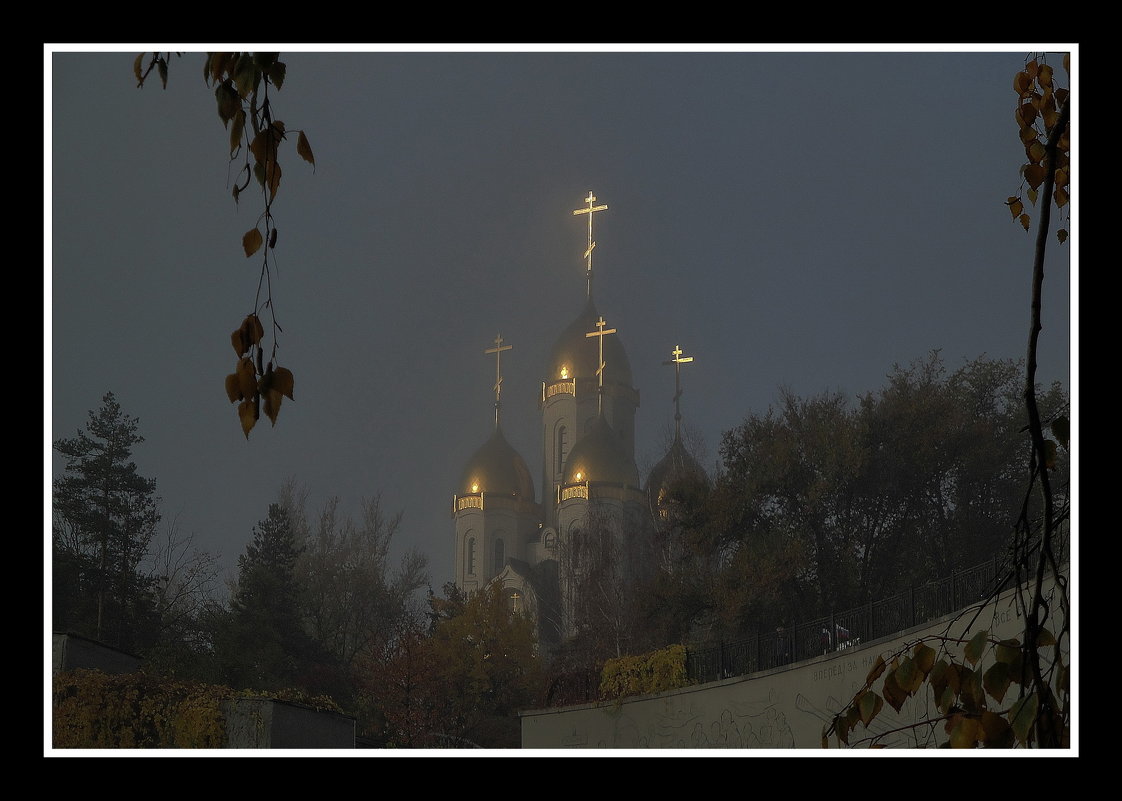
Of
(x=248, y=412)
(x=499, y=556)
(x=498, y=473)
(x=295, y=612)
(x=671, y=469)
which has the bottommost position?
(x=295, y=612)

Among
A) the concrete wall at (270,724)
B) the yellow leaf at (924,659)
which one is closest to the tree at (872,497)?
the concrete wall at (270,724)

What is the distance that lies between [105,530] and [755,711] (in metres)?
7.99

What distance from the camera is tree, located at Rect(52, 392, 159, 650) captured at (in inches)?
547

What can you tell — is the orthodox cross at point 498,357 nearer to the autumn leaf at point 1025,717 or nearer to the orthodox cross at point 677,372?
the orthodox cross at point 677,372

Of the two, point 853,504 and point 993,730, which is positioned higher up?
point 853,504

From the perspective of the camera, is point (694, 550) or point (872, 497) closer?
point (872, 497)

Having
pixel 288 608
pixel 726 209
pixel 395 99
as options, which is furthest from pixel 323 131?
pixel 288 608

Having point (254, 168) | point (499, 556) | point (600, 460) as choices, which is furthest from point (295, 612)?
point (254, 168)

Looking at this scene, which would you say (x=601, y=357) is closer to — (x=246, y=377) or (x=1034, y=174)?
(x=1034, y=174)

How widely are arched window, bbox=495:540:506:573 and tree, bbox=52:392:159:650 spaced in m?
7.97

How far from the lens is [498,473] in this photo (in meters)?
22.8

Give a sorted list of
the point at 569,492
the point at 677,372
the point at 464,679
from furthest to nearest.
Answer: the point at 569,492 → the point at 677,372 → the point at 464,679

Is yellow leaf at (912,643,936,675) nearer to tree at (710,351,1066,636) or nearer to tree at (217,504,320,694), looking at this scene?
tree at (710,351,1066,636)

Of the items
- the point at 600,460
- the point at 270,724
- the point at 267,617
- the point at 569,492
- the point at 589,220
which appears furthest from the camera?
the point at 569,492
